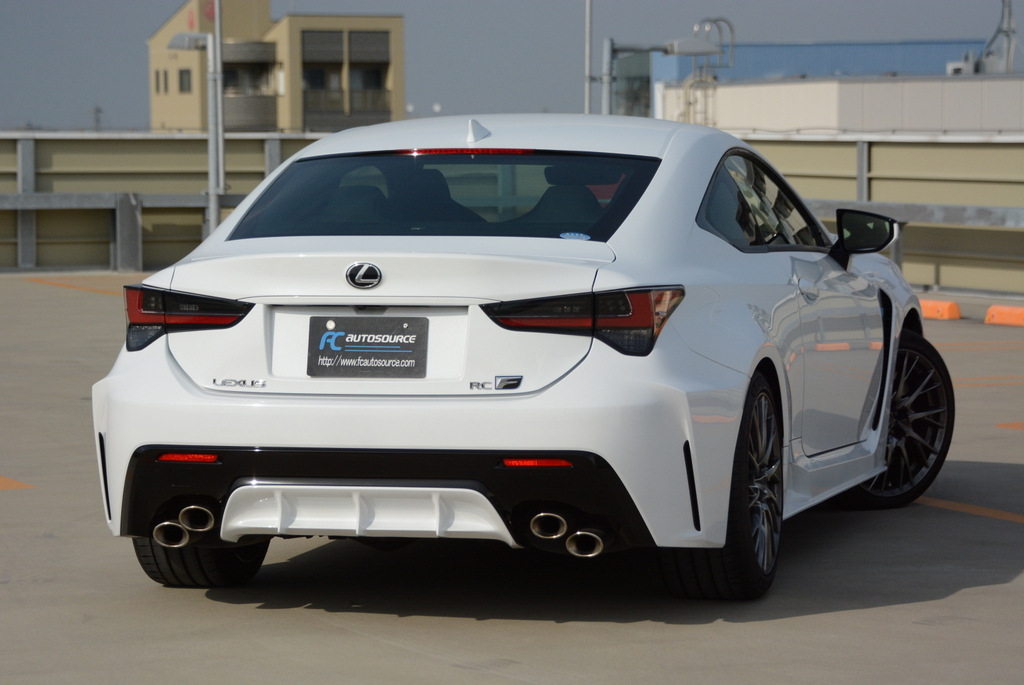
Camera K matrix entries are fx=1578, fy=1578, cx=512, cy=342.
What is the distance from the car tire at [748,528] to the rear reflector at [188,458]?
1.39 metres

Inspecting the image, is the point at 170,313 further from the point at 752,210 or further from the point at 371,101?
the point at 371,101

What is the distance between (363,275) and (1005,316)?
512 inches

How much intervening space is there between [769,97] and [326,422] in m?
54.3

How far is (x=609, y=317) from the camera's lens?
433cm

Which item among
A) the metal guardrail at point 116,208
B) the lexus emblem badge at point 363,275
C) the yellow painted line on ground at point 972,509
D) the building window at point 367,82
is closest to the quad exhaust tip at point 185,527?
the lexus emblem badge at point 363,275

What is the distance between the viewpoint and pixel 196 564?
5176 mm

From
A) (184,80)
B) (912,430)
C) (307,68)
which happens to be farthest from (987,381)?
(184,80)

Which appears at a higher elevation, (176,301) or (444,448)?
(176,301)

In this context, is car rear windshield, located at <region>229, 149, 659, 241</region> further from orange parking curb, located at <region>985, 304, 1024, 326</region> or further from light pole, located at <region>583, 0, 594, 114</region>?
light pole, located at <region>583, 0, 594, 114</region>

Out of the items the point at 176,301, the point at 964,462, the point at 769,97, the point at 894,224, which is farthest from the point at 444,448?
the point at 769,97

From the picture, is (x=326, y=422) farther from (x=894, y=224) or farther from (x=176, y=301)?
(x=894, y=224)

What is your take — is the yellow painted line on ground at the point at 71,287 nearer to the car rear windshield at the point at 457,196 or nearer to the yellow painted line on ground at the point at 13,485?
the yellow painted line on ground at the point at 13,485

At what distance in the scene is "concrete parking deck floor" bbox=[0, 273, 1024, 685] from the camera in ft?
14.0

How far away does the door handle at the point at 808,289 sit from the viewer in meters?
5.54
